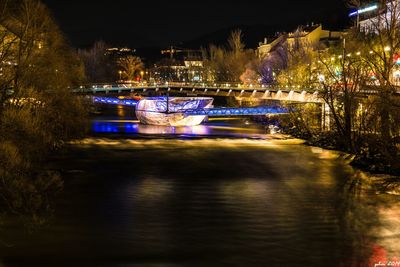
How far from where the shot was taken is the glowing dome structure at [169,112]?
58.8 meters

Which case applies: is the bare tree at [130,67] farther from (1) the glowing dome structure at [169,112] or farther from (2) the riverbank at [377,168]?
(2) the riverbank at [377,168]

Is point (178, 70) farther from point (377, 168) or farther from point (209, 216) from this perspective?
point (209, 216)

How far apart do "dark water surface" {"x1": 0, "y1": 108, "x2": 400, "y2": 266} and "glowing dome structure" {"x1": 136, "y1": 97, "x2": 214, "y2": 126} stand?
28.2 meters

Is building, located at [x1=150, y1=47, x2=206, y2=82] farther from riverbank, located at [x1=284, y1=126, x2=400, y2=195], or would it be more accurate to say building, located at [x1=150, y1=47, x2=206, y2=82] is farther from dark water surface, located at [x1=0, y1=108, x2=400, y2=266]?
dark water surface, located at [x1=0, y1=108, x2=400, y2=266]

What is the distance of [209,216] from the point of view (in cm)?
1747

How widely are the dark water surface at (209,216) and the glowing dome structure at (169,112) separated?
92.4ft

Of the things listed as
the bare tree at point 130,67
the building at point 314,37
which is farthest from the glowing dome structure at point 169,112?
the bare tree at point 130,67

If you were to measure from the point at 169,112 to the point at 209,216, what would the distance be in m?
42.1

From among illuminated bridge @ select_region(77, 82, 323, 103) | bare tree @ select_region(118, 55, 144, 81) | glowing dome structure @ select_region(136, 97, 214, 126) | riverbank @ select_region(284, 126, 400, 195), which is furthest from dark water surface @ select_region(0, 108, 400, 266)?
bare tree @ select_region(118, 55, 144, 81)

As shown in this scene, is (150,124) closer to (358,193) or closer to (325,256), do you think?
(358,193)

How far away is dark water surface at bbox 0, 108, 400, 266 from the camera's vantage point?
1372 cm

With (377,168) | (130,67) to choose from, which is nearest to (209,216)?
(377,168)

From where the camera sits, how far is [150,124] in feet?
193

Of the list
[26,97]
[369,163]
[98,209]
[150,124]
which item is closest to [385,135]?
[369,163]
